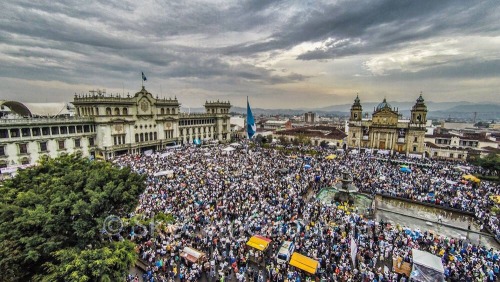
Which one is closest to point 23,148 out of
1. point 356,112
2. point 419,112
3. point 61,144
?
point 61,144

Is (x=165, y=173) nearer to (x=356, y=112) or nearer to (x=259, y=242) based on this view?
(x=259, y=242)

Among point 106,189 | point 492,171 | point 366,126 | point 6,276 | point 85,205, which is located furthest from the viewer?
point 366,126

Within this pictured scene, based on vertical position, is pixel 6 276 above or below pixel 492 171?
above

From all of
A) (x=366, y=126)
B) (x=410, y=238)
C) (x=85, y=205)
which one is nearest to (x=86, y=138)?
(x=85, y=205)

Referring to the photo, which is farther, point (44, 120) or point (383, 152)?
point (383, 152)

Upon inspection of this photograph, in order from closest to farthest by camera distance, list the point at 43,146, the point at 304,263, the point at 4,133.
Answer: the point at 304,263 < the point at 4,133 < the point at 43,146

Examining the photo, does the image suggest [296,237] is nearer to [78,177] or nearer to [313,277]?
[313,277]
